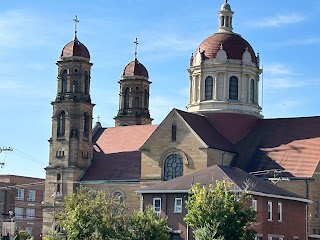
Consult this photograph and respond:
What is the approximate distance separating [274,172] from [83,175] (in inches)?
1015

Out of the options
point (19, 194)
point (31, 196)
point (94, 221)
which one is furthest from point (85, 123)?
point (94, 221)

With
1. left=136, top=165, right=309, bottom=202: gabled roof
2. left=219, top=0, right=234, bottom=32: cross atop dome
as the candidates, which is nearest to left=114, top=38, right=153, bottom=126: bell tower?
left=219, top=0, right=234, bottom=32: cross atop dome

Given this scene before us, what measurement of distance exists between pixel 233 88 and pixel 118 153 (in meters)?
15.9

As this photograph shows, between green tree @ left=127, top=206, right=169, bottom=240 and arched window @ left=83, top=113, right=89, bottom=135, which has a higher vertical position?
arched window @ left=83, top=113, right=89, bottom=135

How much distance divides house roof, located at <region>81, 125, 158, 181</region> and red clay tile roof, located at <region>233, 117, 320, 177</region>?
12.9 metres

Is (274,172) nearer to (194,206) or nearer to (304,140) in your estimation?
(304,140)

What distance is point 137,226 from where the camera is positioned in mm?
64688

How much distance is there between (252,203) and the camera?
68.8 m

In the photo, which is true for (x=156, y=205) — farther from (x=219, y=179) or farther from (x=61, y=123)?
(x=61, y=123)

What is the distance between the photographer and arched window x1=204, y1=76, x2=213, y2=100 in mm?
98562

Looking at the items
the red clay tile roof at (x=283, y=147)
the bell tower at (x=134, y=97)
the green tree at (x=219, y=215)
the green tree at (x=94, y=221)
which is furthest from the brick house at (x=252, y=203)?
the bell tower at (x=134, y=97)

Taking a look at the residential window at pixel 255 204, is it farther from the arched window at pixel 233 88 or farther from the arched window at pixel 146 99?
the arched window at pixel 146 99

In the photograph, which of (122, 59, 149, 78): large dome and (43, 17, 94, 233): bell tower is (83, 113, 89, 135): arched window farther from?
(122, 59, 149, 78): large dome

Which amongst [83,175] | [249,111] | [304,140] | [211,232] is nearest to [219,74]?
[249,111]
